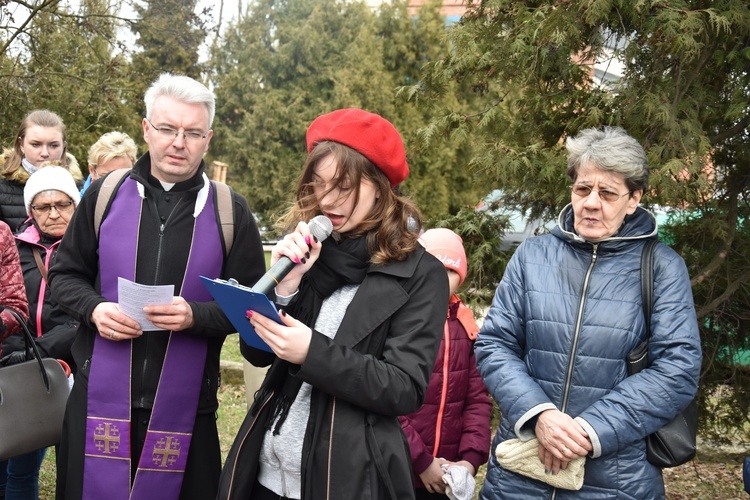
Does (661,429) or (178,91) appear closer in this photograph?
(661,429)

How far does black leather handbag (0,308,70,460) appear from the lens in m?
3.32

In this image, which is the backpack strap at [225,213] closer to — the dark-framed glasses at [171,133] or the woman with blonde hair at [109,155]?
the dark-framed glasses at [171,133]

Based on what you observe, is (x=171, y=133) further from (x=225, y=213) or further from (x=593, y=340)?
(x=593, y=340)

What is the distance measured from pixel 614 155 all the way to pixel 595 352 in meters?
0.74

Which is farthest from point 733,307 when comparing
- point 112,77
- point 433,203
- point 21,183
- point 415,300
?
point 433,203

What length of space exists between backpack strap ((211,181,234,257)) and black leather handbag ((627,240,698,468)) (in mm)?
1597

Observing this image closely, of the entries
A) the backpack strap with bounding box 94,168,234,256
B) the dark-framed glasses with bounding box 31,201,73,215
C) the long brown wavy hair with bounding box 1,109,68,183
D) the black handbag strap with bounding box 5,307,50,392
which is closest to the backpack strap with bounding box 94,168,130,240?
the backpack strap with bounding box 94,168,234,256

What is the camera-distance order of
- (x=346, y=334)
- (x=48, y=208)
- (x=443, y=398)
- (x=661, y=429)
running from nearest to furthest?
(x=346, y=334), (x=661, y=429), (x=443, y=398), (x=48, y=208)

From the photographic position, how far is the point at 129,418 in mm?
3000

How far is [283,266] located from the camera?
87.1 inches

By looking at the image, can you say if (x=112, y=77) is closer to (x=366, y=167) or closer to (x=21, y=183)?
(x=21, y=183)

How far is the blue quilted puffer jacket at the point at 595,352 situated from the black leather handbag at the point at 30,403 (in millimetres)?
1911

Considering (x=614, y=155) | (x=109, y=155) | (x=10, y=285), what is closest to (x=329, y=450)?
(x=614, y=155)

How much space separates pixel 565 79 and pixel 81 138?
7.74 metres
